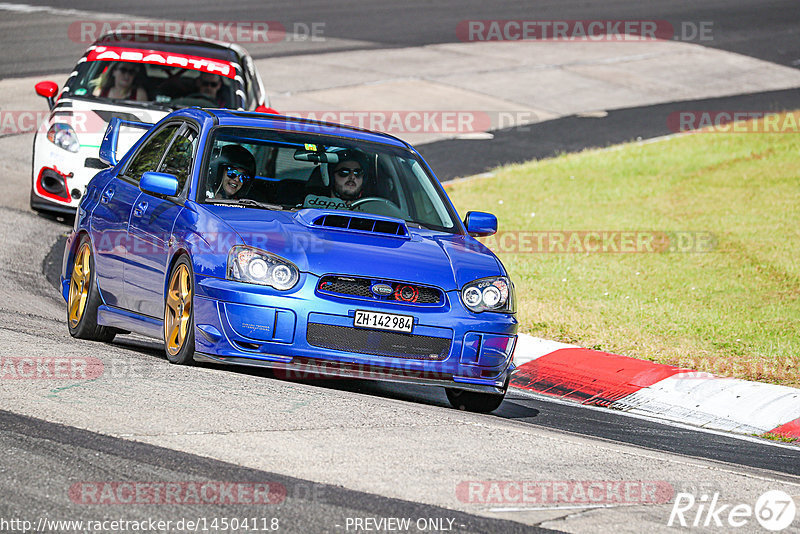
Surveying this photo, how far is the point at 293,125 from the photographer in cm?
860

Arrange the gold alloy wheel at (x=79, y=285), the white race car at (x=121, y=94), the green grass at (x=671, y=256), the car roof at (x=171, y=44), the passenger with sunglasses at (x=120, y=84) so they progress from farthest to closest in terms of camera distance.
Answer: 1. the car roof at (x=171, y=44)
2. the passenger with sunglasses at (x=120, y=84)
3. the white race car at (x=121, y=94)
4. the green grass at (x=671, y=256)
5. the gold alloy wheel at (x=79, y=285)

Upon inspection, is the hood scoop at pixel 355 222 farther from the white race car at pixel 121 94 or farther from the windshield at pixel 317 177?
the white race car at pixel 121 94

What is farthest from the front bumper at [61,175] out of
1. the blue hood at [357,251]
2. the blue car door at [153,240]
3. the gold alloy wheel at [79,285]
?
the blue hood at [357,251]

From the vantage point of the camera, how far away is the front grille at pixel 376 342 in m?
7.01

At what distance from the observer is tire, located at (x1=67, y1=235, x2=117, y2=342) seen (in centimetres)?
857

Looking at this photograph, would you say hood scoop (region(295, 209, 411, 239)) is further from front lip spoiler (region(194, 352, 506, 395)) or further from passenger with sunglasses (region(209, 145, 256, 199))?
front lip spoiler (region(194, 352, 506, 395))

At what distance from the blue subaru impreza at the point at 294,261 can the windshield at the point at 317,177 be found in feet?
0.03

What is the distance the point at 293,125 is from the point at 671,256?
641 centimetres

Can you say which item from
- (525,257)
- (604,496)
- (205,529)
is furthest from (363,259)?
(525,257)

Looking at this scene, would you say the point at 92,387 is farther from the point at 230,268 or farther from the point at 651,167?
the point at 651,167

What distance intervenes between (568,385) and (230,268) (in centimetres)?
343

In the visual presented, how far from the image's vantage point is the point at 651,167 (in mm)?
19281

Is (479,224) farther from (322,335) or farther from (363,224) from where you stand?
(322,335)

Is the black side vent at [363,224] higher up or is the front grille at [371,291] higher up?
the black side vent at [363,224]
